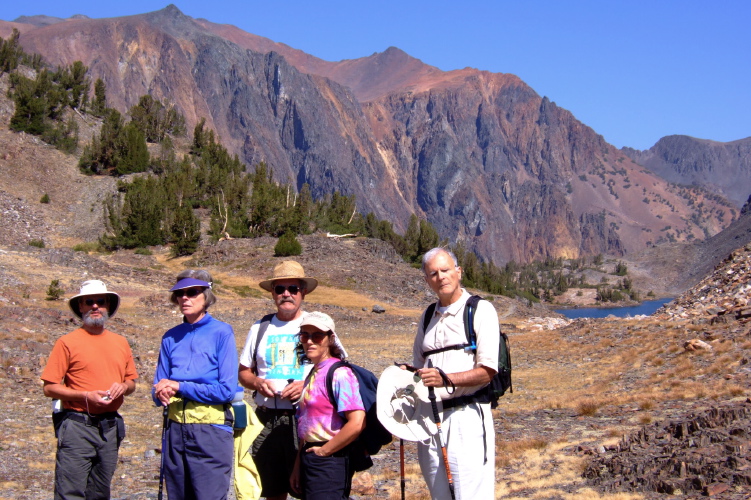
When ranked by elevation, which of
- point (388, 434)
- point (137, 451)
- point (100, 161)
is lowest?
point (137, 451)

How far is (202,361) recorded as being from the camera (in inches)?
179

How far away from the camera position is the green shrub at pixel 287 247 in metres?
39.8

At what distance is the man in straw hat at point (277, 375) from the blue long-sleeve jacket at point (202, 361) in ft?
0.60

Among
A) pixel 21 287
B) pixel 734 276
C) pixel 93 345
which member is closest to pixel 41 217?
pixel 21 287

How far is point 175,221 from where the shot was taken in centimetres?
4159

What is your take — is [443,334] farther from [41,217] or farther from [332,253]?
[41,217]

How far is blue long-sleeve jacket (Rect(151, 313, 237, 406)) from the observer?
4.46m

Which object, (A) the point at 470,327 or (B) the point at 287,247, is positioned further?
(B) the point at 287,247

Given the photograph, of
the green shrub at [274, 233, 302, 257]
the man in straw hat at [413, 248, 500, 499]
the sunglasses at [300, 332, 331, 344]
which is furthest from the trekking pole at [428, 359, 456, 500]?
the green shrub at [274, 233, 302, 257]

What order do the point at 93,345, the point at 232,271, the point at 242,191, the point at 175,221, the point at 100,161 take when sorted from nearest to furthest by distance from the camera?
the point at 93,345 → the point at 232,271 → the point at 175,221 → the point at 242,191 → the point at 100,161

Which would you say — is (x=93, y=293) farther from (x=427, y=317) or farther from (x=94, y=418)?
(x=427, y=317)

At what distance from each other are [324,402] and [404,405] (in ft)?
1.59

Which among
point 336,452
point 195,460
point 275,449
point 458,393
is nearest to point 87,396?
point 195,460

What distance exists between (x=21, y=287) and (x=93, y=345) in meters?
A: 19.2
